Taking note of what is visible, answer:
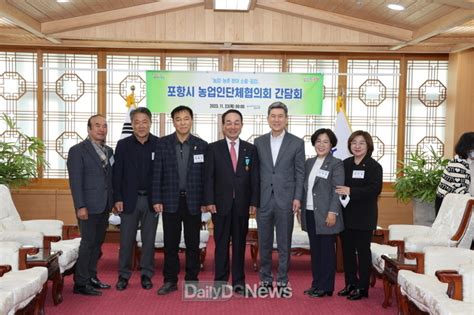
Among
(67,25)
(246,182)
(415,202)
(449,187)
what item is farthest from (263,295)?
(67,25)

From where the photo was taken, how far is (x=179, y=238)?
4.93 m

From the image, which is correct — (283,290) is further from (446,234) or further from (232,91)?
(232,91)

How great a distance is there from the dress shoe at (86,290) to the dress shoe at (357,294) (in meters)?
2.06

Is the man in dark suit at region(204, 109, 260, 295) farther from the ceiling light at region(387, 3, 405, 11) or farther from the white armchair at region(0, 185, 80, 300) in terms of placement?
the ceiling light at region(387, 3, 405, 11)

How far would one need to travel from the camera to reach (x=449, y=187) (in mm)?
5582

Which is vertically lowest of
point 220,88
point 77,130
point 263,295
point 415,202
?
point 263,295

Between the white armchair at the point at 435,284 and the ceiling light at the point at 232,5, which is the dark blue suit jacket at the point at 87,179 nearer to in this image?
the white armchair at the point at 435,284

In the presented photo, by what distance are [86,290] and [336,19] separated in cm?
462

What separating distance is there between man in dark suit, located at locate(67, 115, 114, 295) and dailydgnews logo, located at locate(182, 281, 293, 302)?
75 centimetres

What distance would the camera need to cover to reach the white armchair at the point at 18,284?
3.29m

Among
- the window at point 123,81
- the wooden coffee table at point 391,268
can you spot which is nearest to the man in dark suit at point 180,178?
the wooden coffee table at point 391,268

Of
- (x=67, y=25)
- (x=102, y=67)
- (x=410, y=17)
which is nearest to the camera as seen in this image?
(x=410, y=17)

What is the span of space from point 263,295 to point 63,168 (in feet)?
15.4

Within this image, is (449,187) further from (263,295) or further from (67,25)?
(67,25)
